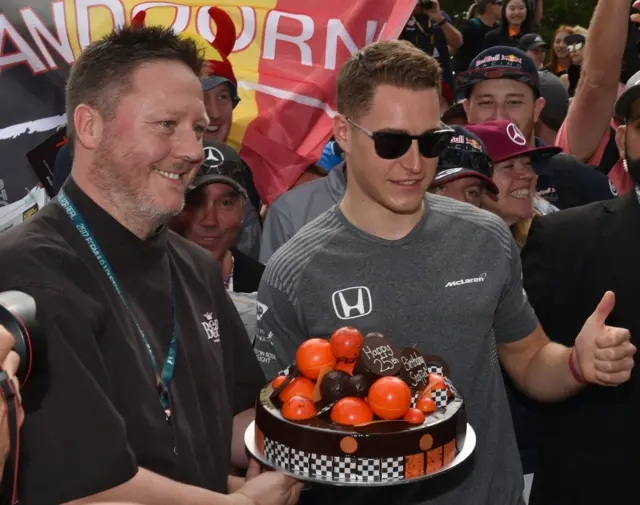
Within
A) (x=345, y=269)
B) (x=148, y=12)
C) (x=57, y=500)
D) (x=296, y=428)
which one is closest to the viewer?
(x=57, y=500)

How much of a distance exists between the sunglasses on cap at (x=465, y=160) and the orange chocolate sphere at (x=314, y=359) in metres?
1.80

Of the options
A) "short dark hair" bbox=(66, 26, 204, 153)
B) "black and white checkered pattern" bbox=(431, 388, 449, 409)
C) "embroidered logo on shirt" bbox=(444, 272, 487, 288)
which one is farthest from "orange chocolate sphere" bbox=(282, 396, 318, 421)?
"short dark hair" bbox=(66, 26, 204, 153)

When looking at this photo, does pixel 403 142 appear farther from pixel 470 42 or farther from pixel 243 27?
pixel 470 42

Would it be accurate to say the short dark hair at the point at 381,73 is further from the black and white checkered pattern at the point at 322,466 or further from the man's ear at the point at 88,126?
the black and white checkered pattern at the point at 322,466

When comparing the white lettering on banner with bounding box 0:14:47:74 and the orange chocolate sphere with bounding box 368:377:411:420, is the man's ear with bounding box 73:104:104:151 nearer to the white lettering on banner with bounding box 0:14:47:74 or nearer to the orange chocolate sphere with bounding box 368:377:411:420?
the orange chocolate sphere with bounding box 368:377:411:420

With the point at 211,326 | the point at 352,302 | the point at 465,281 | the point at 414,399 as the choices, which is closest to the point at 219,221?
the point at 352,302

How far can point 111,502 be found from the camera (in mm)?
2248

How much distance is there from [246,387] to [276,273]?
42 centimetres

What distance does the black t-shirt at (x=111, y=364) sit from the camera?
85.0 inches

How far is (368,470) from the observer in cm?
247

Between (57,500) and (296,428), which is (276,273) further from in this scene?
(57,500)

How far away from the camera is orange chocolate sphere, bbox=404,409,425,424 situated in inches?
99.6

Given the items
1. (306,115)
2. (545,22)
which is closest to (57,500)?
(306,115)

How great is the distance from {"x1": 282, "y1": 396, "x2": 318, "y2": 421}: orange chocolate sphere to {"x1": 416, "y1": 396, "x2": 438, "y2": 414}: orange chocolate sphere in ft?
0.93
